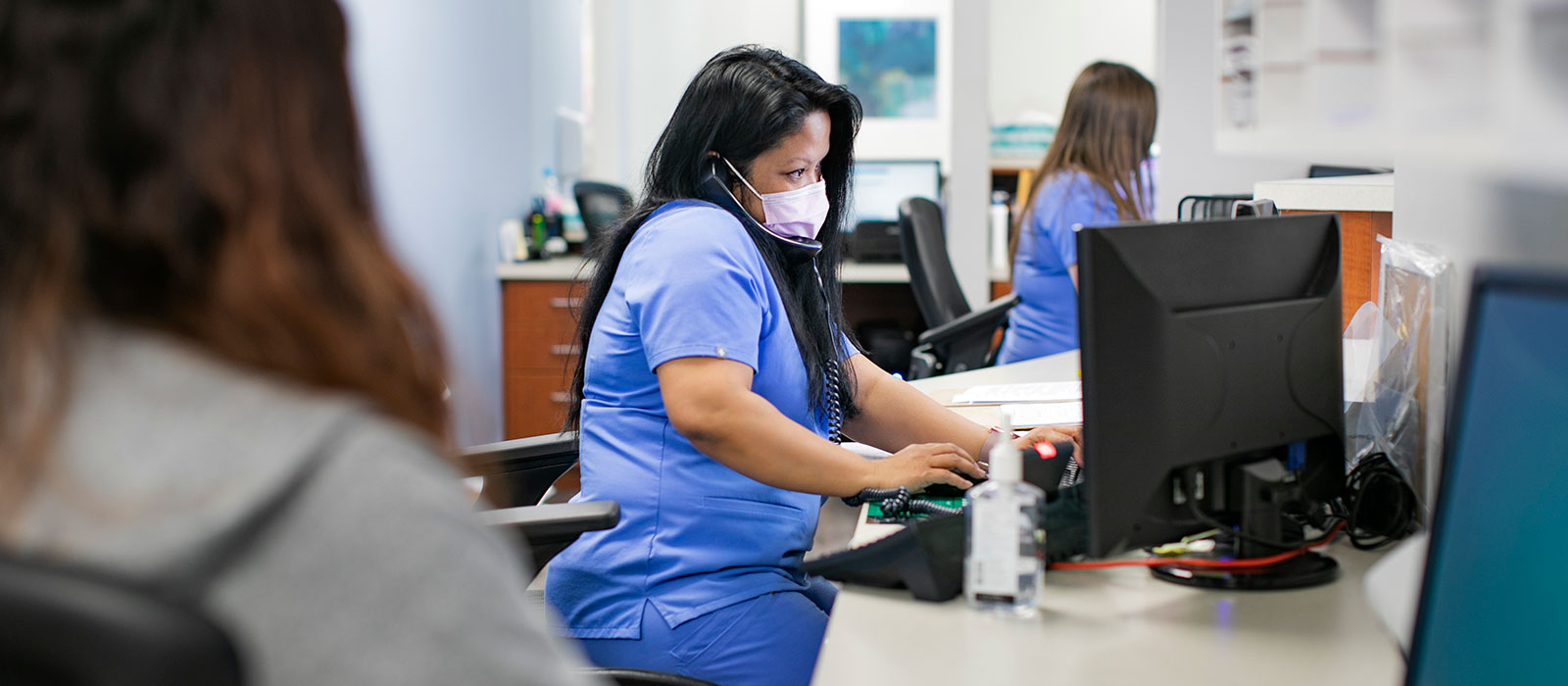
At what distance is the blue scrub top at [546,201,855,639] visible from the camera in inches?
55.2

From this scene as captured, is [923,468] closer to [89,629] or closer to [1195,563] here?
[1195,563]

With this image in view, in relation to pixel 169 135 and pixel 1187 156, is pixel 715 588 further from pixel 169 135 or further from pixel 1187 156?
pixel 1187 156

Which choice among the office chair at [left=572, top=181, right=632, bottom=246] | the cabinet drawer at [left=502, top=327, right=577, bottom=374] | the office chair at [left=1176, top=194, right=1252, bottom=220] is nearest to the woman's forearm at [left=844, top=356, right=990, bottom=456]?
the office chair at [left=1176, top=194, right=1252, bottom=220]

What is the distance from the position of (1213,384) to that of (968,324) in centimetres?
209

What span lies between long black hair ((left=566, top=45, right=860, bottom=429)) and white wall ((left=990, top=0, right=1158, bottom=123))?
410cm

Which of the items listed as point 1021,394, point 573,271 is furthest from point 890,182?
point 1021,394

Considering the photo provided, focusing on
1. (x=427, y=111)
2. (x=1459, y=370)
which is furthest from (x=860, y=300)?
(x=1459, y=370)

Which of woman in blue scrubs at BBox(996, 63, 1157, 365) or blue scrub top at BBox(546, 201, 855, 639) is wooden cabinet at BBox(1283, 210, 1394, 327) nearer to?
blue scrub top at BBox(546, 201, 855, 639)

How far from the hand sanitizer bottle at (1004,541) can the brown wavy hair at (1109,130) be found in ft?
7.35

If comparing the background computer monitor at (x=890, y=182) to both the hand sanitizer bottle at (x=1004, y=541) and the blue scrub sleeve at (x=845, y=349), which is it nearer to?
the blue scrub sleeve at (x=845, y=349)

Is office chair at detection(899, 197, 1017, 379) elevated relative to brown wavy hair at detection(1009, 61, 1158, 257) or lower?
lower

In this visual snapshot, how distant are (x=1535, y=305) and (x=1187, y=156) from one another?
10.5 feet

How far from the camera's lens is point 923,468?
4.69ft

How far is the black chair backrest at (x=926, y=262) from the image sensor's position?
346 centimetres
